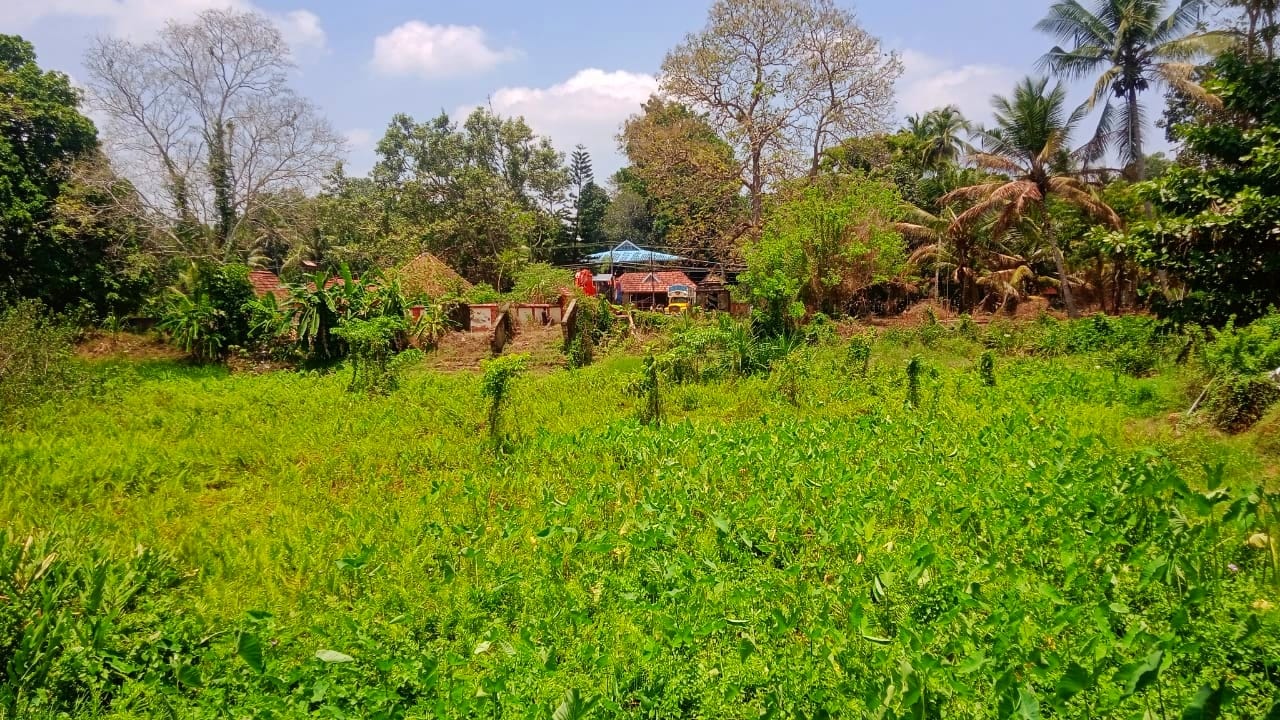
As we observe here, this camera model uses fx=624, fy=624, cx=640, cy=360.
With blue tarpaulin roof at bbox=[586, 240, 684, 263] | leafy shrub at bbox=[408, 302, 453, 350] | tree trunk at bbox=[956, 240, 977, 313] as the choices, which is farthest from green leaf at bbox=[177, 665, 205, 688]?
blue tarpaulin roof at bbox=[586, 240, 684, 263]

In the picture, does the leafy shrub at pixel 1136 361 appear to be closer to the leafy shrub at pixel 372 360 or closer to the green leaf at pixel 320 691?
the green leaf at pixel 320 691

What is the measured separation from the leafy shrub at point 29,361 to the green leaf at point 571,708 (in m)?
8.02

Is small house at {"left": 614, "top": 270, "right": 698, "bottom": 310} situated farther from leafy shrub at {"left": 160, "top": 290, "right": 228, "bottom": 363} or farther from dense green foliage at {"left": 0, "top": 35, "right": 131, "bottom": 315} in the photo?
dense green foliage at {"left": 0, "top": 35, "right": 131, "bottom": 315}

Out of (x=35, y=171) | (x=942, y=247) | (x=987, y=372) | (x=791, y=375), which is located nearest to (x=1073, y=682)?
(x=791, y=375)

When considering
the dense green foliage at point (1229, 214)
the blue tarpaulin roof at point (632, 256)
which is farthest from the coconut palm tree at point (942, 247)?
the dense green foliage at point (1229, 214)

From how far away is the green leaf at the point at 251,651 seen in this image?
100 inches

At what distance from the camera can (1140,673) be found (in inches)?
73.5

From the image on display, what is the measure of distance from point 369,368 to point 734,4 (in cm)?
1467

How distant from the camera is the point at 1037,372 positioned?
354 inches

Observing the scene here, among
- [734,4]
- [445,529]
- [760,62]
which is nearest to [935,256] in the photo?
[760,62]

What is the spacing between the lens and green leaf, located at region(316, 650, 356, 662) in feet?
8.34

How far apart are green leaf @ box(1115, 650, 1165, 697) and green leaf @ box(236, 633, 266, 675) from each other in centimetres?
312

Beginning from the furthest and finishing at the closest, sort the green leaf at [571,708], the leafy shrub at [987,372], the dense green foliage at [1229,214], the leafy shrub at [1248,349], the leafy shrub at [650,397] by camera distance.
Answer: the leafy shrub at [987,372], the leafy shrub at [650,397], the dense green foliage at [1229,214], the leafy shrub at [1248,349], the green leaf at [571,708]

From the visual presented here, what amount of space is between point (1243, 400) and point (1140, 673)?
549cm
